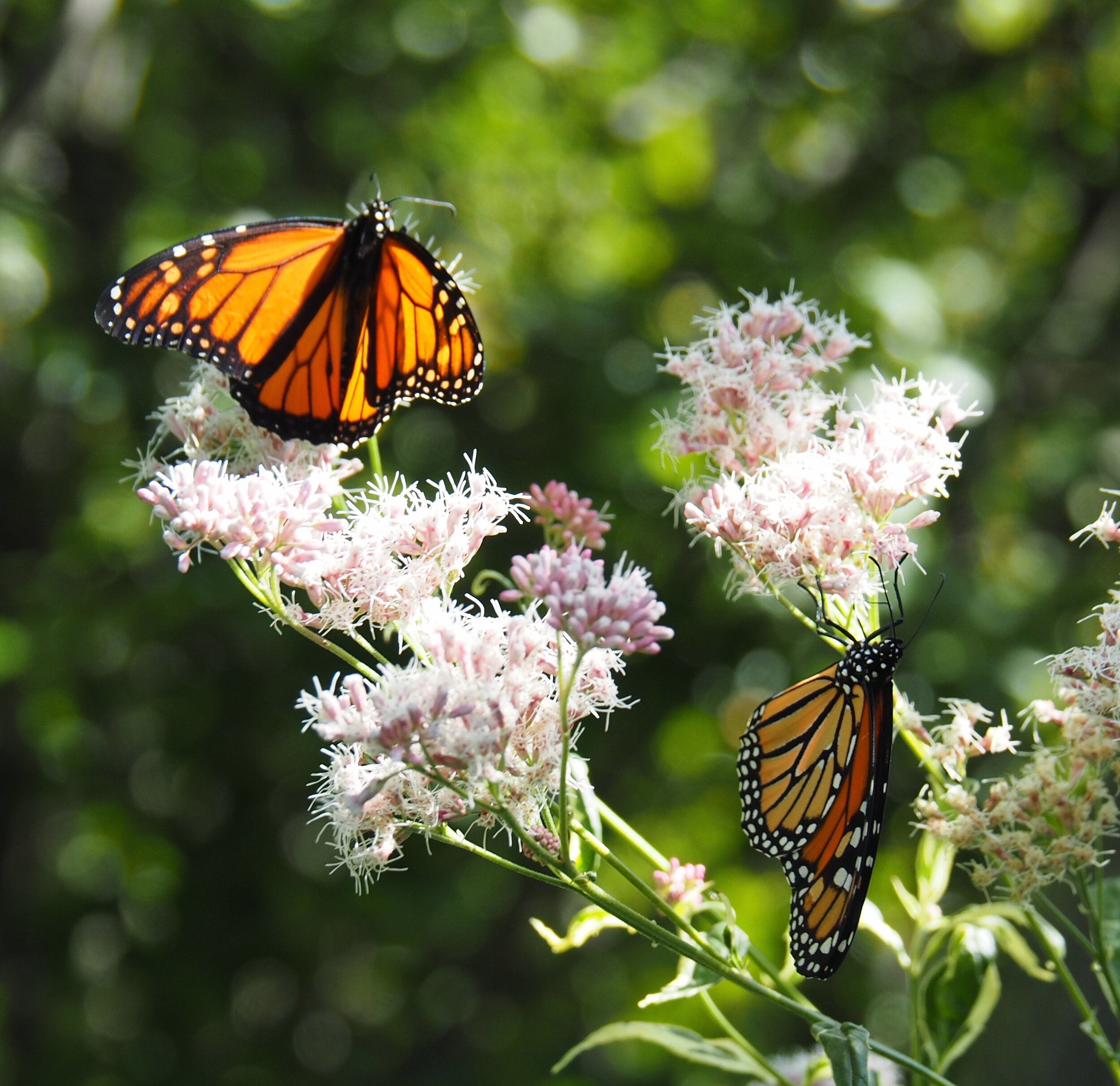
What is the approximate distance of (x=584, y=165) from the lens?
4035mm

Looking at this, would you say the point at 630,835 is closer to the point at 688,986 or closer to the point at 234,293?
the point at 688,986

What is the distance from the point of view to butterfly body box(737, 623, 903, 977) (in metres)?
1.35

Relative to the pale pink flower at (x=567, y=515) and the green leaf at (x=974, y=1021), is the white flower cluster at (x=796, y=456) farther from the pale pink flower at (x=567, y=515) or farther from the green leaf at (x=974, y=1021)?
the green leaf at (x=974, y=1021)

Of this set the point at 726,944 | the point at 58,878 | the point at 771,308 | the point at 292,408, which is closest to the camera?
the point at 726,944

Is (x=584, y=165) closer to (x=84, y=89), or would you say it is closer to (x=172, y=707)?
(x=84, y=89)

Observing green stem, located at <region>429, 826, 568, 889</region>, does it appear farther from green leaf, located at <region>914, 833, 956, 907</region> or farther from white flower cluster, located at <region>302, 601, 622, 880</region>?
green leaf, located at <region>914, 833, 956, 907</region>

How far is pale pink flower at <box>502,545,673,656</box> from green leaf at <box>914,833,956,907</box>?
0.56 m

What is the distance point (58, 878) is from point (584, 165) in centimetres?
315

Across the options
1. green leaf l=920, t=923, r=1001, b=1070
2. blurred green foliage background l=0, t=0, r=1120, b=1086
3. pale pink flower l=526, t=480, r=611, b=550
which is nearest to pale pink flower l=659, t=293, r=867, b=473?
pale pink flower l=526, t=480, r=611, b=550

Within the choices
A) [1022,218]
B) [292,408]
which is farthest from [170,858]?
[1022,218]

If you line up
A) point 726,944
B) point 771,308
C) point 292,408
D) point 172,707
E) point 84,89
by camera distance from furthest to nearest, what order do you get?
point 84,89 < point 172,707 < point 771,308 < point 292,408 < point 726,944

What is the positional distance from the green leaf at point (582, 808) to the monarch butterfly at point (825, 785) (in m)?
0.22

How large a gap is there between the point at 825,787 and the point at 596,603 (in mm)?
492

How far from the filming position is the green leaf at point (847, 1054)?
107 cm
